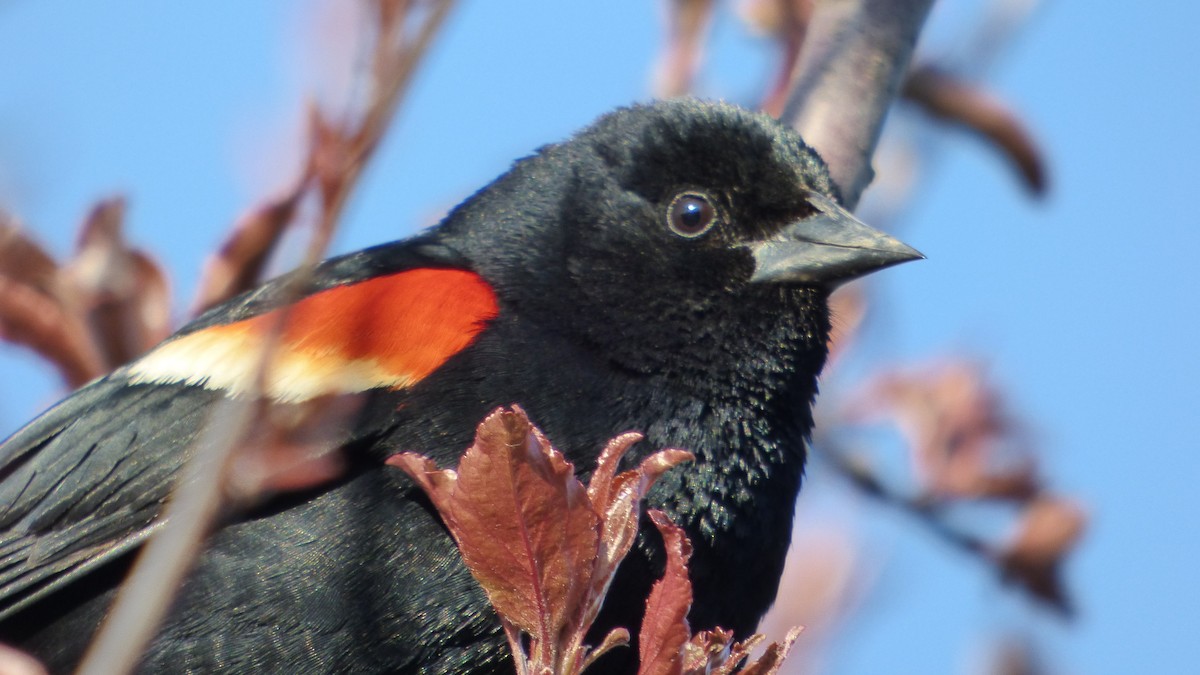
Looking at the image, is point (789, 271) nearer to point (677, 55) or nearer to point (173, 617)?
point (677, 55)

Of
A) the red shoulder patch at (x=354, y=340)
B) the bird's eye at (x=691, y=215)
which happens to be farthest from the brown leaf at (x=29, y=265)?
the bird's eye at (x=691, y=215)

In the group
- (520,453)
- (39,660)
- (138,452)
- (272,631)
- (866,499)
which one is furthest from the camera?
(866,499)

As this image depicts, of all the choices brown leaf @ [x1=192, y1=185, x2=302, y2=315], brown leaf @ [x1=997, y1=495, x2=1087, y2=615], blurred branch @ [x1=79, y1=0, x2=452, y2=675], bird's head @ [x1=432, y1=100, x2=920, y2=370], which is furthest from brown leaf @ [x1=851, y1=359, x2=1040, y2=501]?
blurred branch @ [x1=79, y1=0, x2=452, y2=675]

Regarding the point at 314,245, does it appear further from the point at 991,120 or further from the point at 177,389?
the point at 991,120

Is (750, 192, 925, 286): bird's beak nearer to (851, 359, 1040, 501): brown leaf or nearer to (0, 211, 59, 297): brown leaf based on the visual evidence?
(851, 359, 1040, 501): brown leaf

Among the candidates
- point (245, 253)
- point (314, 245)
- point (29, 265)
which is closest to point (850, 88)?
point (245, 253)

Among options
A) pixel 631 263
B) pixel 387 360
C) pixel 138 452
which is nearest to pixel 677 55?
A: pixel 631 263
